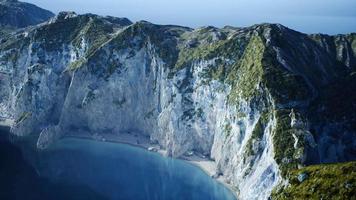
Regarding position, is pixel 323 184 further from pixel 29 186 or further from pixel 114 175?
pixel 29 186

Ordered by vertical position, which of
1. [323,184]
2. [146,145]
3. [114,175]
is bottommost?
[114,175]

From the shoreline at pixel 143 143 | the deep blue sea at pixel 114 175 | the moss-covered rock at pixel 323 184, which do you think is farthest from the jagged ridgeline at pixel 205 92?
the moss-covered rock at pixel 323 184

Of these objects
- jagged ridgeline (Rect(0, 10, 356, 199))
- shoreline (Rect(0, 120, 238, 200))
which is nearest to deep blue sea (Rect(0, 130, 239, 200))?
shoreline (Rect(0, 120, 238, 200))

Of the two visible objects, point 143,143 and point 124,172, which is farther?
point 143,143

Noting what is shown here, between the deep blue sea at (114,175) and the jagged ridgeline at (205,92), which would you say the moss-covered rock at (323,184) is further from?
the deep blue sea at (114,175)

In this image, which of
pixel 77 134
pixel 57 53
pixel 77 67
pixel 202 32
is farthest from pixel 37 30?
pixel 202 32

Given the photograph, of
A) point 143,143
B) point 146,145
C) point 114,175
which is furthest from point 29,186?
point 143,143

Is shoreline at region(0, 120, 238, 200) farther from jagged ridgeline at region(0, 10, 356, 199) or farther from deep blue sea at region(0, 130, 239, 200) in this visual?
jagged ridgeline at region(0, 10, 356, 199)

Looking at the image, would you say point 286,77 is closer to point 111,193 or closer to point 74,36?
point 111,193
